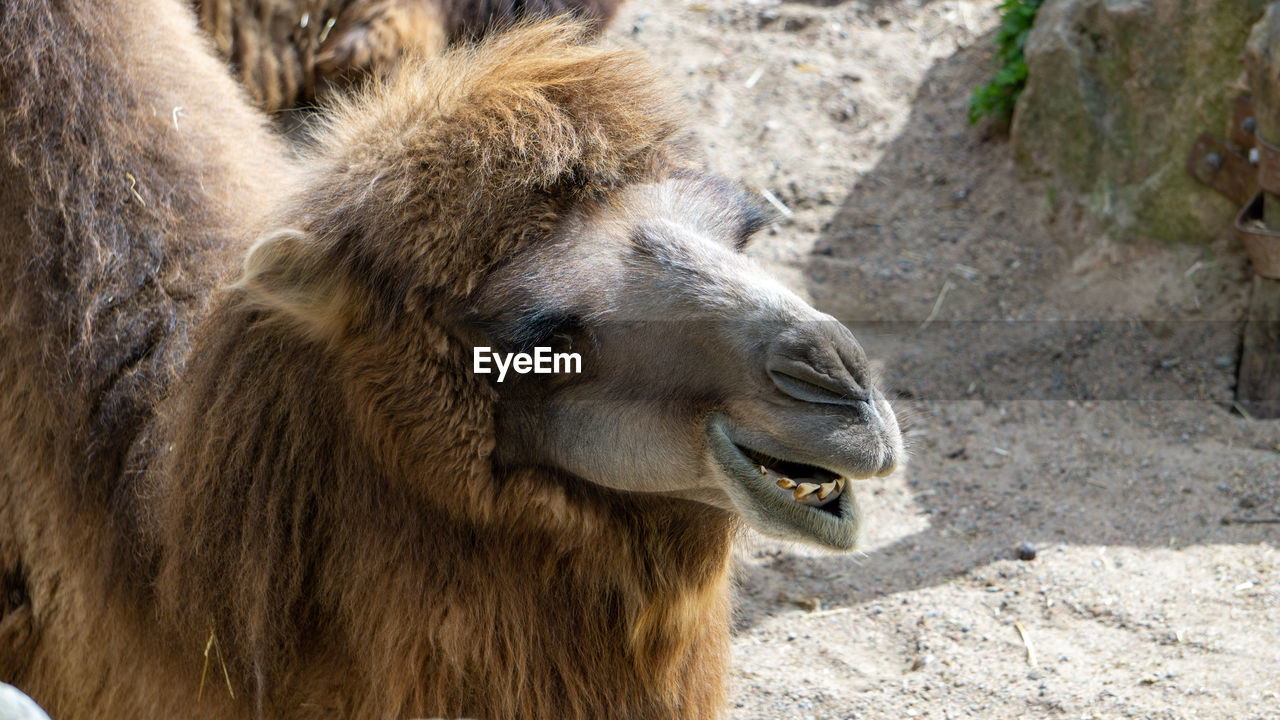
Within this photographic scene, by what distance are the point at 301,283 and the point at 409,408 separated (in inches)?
14.1

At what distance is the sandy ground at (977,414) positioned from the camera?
393 cm

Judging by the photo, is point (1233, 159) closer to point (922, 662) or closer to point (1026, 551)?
point (1026, 551)

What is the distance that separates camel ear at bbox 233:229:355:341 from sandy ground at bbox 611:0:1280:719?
1.12 metres

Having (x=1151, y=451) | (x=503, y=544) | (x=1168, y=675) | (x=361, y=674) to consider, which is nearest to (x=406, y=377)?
(x=503, y=544)

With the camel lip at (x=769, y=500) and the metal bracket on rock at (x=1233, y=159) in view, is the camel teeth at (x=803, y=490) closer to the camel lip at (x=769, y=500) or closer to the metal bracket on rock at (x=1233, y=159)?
the camel lip at (x=769, y=500)

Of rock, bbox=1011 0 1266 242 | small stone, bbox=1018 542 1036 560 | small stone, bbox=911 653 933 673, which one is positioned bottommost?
small stone, bbox=911 653 933 673

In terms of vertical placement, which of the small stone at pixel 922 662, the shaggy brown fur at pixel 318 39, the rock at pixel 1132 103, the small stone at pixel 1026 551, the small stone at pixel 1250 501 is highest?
the rock at pixel 1132 103

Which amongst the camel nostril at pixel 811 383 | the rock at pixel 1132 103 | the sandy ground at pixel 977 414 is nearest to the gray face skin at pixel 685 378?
the camel nostril at pixel 811 383

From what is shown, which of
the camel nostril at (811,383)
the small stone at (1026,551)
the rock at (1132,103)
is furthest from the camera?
the rock at (1132,103)

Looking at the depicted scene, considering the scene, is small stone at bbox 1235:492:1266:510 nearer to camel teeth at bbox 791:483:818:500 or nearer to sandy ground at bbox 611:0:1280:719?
sandy ground at bbox 611:0:1280:719

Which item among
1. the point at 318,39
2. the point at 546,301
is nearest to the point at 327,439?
the point at 546,301

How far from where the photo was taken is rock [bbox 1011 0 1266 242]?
5.82 m

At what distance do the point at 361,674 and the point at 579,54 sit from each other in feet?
4.91

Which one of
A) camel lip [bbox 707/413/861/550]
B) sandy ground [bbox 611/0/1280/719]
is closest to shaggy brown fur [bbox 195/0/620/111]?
sandy ground [bbox 611/0/1280/719]
